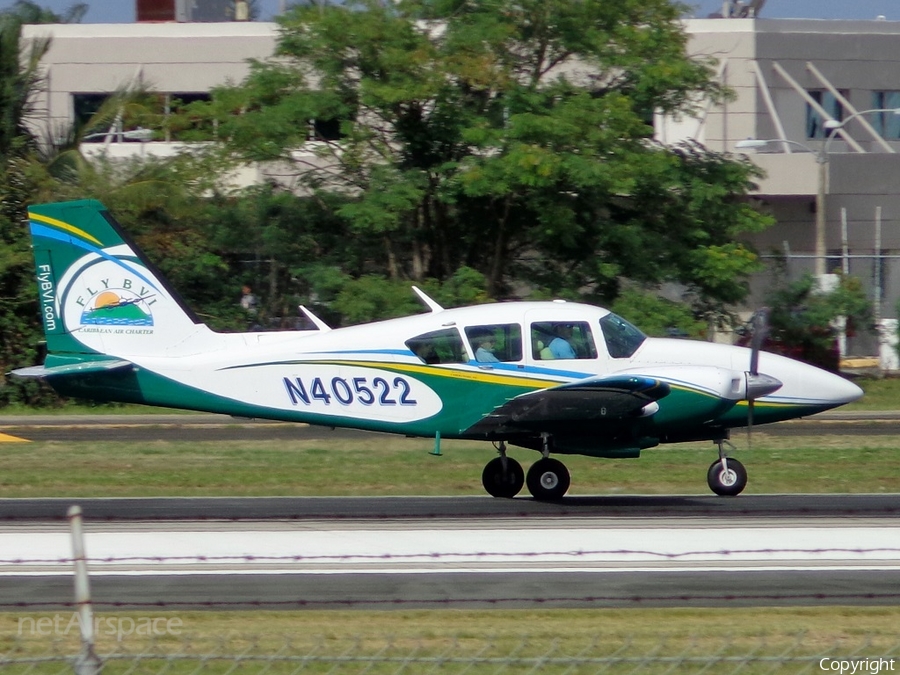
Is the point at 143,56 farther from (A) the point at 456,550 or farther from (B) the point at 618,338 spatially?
(A) the point at 456,550

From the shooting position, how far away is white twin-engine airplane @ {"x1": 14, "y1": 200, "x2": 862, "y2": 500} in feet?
43.1

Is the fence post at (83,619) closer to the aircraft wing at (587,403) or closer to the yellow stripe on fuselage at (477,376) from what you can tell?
the aircraft wing at (587,403)

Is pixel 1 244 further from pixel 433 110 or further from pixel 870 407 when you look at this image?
pixel 870 407

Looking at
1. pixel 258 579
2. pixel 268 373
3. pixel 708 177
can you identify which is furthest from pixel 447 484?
pixel 708 177

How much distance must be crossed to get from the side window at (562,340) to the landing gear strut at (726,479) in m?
1.82

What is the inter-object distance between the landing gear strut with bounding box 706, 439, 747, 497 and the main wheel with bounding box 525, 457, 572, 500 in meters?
1.64

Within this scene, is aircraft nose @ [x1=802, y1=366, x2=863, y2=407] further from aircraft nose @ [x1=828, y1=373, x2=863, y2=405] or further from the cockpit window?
the cockpit window

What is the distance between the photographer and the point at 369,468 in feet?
54.0

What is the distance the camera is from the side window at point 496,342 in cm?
1329

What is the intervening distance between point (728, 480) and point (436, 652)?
23.7 ft

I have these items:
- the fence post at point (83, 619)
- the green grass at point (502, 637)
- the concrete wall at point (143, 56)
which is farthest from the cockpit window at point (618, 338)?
the concrete wall at point (143, 56)

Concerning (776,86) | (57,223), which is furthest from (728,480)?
(776,86)

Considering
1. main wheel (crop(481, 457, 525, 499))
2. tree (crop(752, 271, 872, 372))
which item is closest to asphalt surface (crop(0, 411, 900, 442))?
tree (crop(752, 271, 872, 372))

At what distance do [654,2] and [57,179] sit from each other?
1389 cm
